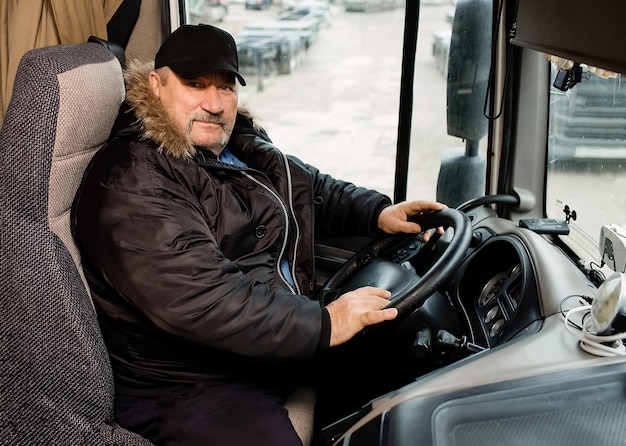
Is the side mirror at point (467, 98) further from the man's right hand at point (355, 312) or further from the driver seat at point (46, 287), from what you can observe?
the driver seat at point (46, 287)

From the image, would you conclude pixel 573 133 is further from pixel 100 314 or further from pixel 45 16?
pixel 45 16

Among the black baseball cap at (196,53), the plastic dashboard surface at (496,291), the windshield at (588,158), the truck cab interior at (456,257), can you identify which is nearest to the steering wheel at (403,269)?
the truck cab interior at (456,257)

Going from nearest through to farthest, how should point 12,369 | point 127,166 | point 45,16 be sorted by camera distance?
point 12,369
point 127,166
point 45,16

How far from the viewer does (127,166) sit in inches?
56.4

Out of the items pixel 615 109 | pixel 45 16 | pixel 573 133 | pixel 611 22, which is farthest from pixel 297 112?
pixel 611 22

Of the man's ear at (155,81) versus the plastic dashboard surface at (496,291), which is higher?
the man's ear at (155,81)

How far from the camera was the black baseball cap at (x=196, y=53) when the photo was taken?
1.56 m

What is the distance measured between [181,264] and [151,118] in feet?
1.21

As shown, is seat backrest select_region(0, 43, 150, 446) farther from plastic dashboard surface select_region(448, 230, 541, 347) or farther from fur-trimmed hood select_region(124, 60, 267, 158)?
plastic dashboard surface select_region(448, 230, 541, 347)

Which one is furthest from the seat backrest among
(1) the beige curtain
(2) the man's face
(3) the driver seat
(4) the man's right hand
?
(1) the beige curtain

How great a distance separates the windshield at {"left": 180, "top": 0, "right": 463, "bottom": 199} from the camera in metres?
2.30

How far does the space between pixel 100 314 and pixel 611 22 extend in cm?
115

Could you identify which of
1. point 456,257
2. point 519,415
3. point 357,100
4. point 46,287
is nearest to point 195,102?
point 46,287

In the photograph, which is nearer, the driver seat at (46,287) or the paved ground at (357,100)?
the driver seat at (46,287)
